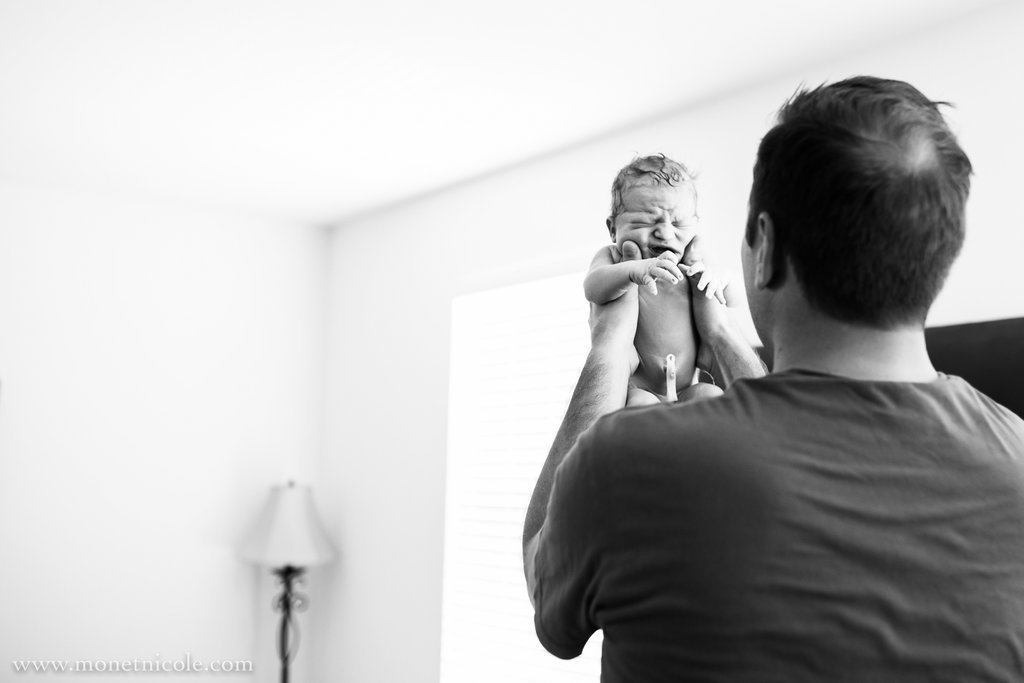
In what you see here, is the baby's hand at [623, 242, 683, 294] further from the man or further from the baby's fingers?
the man

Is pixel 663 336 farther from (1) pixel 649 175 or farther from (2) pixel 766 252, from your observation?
(2) pixel 766 252

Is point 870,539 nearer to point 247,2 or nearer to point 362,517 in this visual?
point 247,2

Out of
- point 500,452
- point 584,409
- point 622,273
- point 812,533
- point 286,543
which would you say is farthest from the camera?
point 286,543

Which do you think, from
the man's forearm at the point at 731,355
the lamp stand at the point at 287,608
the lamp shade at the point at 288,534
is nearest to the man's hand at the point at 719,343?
the man's forearm at the point at 731,355

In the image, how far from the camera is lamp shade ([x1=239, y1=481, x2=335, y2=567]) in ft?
13.1

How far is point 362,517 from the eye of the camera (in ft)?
13.6

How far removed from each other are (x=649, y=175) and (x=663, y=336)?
0.22 metres

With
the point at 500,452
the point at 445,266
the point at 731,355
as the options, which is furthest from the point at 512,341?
the point at 731,355

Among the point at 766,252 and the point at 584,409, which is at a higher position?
the point at 766,252

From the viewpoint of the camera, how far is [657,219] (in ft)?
3.84

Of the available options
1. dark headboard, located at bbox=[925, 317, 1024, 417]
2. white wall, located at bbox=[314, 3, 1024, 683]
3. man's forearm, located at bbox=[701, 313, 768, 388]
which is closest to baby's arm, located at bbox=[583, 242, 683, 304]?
man's forearm, located at bbox=[701, 313, 768, 388]

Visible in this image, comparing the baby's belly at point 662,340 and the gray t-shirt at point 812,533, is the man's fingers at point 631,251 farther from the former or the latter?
the gray t-shirt at point 812,533

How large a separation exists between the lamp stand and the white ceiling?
1755mm

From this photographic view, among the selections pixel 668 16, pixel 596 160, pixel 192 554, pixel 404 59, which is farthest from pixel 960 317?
pixel 192 554
